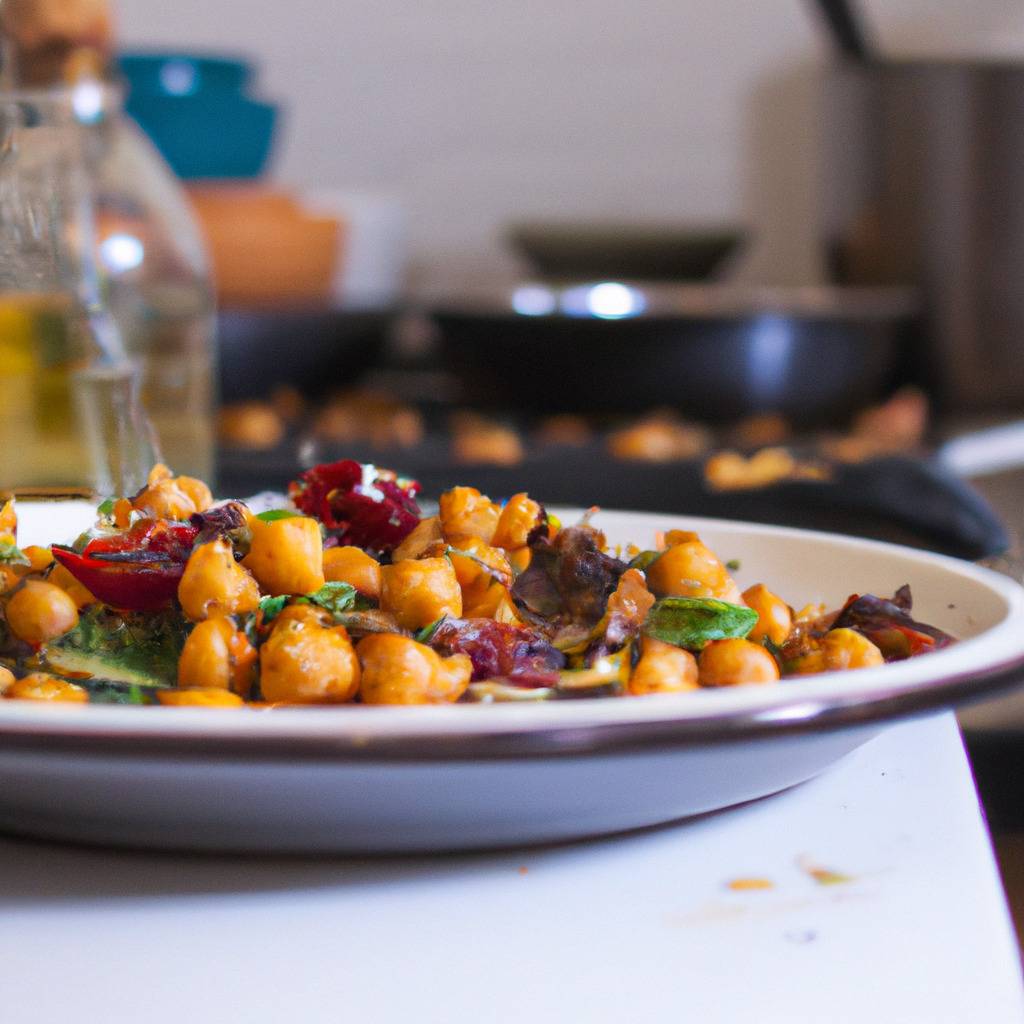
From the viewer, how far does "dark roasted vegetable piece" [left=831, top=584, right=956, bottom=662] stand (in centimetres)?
51

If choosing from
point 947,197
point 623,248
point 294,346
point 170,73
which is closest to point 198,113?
point 170,73

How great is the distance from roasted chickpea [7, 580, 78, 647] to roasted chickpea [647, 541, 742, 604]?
0.21 m

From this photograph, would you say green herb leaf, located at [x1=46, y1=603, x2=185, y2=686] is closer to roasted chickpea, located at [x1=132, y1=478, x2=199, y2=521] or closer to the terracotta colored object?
roasted chickpea, located at [x1=132, y1=478, x2=199, y2=521]

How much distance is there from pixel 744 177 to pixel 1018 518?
4.29 ft

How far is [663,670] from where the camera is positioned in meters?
0.45

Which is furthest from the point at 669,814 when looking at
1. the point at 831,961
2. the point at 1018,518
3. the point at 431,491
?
the point at 1018,518

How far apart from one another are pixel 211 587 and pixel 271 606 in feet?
0.07

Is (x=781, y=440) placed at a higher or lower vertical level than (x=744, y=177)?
lower

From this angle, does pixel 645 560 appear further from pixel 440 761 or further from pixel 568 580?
pixel 440 761

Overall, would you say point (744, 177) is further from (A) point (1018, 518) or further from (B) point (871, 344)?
(A) point (1018, 518)

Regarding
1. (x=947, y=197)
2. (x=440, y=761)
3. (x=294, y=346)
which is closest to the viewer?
(x=440, y=761)

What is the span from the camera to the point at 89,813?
40 cm

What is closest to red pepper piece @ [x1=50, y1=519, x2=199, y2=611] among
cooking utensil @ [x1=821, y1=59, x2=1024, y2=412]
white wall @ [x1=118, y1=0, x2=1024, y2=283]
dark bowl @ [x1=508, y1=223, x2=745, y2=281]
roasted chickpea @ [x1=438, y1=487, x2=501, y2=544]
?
roasted chickpea @ [x1=438, y1=487, x2=501, y2=544]

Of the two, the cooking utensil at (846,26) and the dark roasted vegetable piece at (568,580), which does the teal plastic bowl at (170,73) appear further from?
the dark roasted vegetable piece at (568,580)
